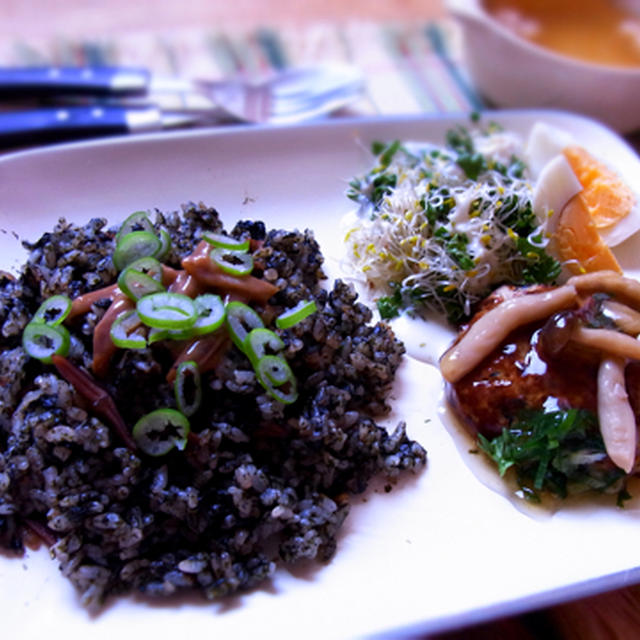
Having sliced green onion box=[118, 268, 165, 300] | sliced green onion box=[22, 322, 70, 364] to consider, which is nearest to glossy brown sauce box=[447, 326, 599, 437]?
sliced green onion box=[118, 268, 165, 300]

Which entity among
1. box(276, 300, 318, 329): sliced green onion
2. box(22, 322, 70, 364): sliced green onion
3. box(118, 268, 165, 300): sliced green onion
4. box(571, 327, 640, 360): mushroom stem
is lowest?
box(22, 322, 70, 364): sliced green onion

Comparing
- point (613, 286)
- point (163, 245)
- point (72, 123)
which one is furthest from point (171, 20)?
point (613, 286)

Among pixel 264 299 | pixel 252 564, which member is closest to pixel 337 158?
pixel 264 299

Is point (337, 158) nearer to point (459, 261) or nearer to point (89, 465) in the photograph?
point (459, 261)

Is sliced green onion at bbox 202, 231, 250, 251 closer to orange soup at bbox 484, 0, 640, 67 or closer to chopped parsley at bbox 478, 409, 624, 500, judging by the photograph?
chopped parsley at bbox 478, 409, 624, 500

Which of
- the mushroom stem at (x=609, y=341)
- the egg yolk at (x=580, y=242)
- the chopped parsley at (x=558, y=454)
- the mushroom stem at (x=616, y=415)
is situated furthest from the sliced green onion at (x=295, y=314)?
the egg yolk at (x=580, y=242)

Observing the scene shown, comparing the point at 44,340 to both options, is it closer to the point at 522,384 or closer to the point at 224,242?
the point at 224,242

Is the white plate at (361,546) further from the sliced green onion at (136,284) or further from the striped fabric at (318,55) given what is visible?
the striped fabric at (318,55)
